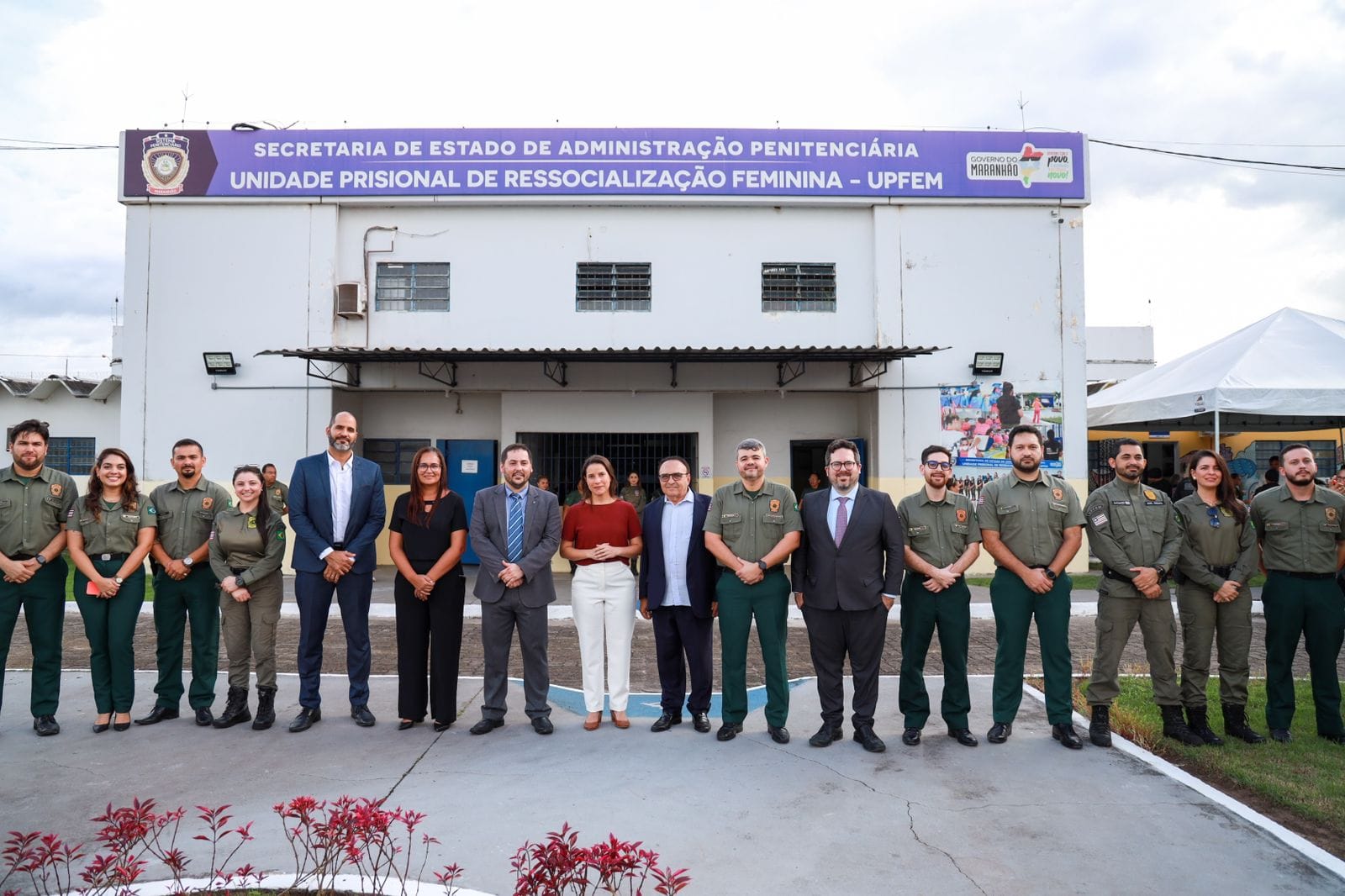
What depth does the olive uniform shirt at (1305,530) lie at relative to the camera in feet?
18.8

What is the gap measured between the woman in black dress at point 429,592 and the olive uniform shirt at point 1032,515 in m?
3.57

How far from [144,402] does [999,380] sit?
13835 millimetres

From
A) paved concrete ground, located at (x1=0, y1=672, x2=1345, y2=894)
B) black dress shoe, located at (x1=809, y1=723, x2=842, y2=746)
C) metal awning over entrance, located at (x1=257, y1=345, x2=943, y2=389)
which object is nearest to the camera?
paved concrete ground, located at (x1=0, y1=672, x2=1345, y2=894)

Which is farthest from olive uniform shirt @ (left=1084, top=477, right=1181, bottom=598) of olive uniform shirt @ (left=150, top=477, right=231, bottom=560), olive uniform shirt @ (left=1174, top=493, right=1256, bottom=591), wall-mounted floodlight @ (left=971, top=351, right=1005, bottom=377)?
wall-mounted floodlight @ (left=971, top=351, right=1005, bottom=377)

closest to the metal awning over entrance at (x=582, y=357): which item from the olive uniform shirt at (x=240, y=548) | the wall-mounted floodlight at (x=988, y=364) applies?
the wall-mounted floodlight at (x=988, y=364)

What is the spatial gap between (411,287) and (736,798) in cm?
1161

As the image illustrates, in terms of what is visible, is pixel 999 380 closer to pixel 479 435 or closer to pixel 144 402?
pixel 479 435

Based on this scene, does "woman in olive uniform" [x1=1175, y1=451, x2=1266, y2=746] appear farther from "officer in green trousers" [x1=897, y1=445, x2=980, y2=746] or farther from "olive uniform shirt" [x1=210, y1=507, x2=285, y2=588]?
"olive uniform shirt" [x1=210, y1=507, x2=285, y2=588]

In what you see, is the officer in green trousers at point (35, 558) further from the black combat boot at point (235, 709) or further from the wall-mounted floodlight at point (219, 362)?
the wall-mounted floodlight at point (219, 362)

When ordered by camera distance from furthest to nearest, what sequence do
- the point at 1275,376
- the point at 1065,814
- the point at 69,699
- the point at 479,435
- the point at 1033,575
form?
the point at 479,435 → the point at 1275,376 → the point at 69,699 → the point at 1033,575 → the point at 1065,814

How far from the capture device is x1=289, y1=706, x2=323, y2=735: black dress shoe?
5.73 m

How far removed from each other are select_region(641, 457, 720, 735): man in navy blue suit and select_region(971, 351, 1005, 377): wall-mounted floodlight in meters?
9.33

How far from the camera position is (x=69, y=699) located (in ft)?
21.6

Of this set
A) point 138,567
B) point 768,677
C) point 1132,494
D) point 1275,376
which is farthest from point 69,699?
point 1275,376
